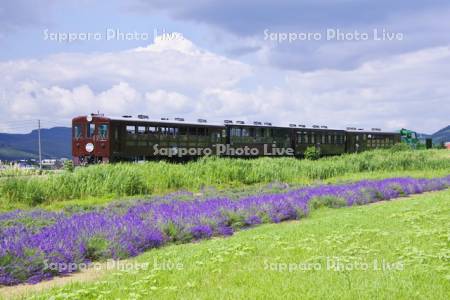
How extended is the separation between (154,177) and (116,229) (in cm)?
1060

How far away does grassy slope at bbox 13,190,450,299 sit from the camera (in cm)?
513

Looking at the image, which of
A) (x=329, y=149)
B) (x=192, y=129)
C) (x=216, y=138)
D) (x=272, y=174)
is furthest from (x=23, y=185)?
(x=329, y=149)

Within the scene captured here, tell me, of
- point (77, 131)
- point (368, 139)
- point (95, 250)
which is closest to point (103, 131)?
point (77, 131)

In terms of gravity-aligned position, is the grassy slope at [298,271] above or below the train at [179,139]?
below

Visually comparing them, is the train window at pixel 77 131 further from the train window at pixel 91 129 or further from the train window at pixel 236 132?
the train window at pixel 236 132

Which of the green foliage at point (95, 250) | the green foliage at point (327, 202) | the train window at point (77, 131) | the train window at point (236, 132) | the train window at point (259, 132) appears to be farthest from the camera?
the train window at point (259, 132)

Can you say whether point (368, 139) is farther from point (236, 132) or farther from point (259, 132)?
point (236, 132)

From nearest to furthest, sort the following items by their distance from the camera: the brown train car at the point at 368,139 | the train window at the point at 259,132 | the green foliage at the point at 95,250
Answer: the green foliage at the point at 95,250
the train window at the point at 259,132
the brown train car at the point at 368,139

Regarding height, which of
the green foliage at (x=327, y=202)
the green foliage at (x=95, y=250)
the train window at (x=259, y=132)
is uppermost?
the train window at (x=259, y=132)

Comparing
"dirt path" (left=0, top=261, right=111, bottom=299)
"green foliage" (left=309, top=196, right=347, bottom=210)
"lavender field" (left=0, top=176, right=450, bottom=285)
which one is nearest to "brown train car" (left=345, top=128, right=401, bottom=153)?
"green foliage" (left=309, top=196, right=347, bottom=210)

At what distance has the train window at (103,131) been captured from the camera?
26.9 meters

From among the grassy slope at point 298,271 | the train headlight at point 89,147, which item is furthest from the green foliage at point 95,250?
the train headlight at point 89,147

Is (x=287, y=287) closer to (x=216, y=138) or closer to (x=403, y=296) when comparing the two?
(x=403, y=296)

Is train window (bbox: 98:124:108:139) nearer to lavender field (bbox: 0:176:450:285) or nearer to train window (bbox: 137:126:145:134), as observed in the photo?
train window (bbox: 137:126:145:134)
